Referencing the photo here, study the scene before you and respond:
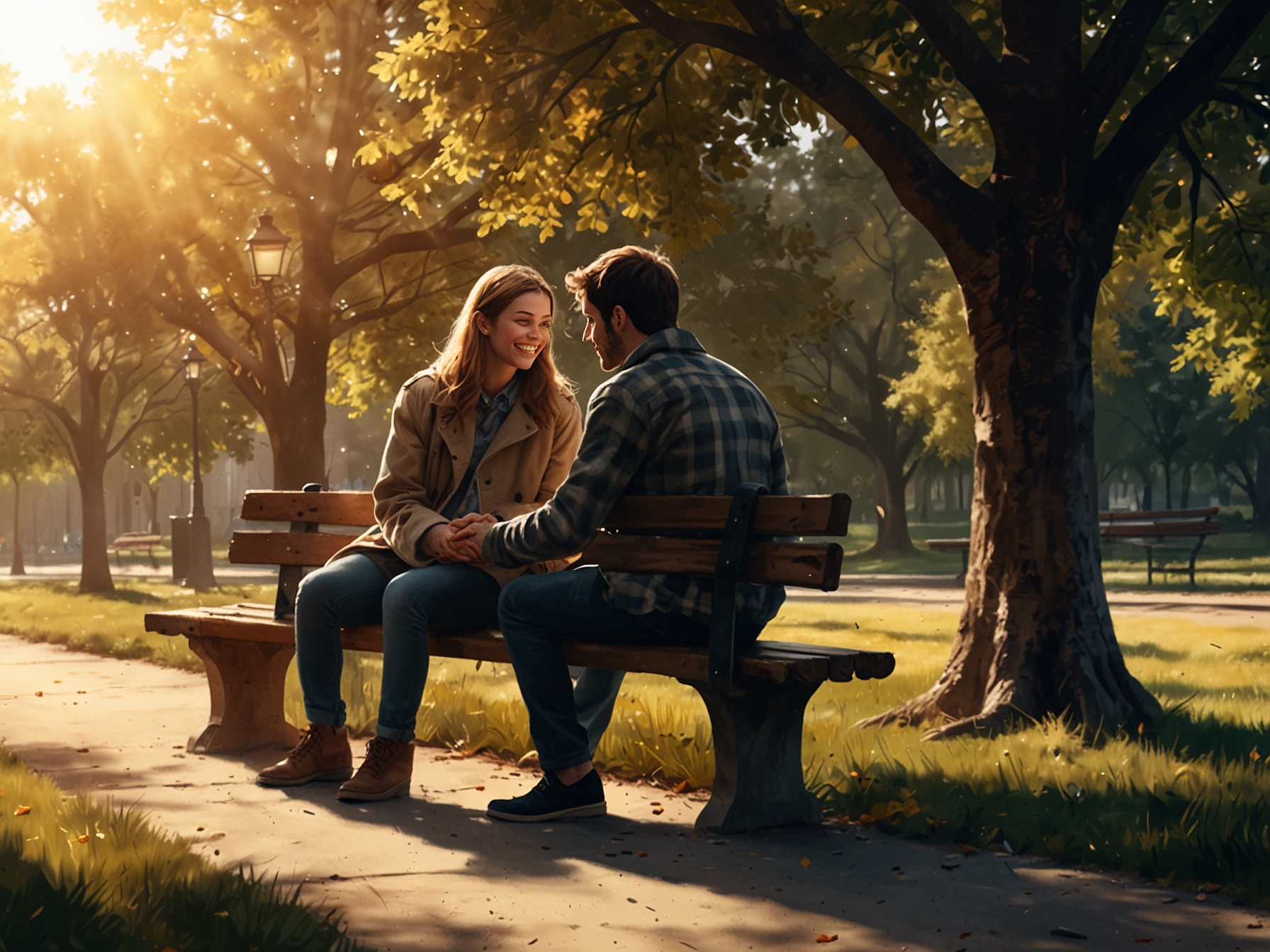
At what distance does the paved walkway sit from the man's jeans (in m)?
Result: 0.30

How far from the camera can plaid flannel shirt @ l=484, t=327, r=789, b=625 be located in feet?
14.5

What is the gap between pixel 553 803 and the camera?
15.3 feet

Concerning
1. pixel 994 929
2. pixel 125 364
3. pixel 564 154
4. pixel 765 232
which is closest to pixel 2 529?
pixel 125 364

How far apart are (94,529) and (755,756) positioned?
21.3 metres

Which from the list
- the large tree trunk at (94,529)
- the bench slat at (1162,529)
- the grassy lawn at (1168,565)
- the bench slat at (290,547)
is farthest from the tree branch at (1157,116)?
the large tree trunk at (94,529)

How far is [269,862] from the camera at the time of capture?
158 inches

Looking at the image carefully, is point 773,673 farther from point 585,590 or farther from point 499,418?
point 499,418

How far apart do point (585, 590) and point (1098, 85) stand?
3.65m

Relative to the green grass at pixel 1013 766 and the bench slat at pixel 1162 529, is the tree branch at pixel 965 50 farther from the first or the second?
the bench slat at pixel 1162 529

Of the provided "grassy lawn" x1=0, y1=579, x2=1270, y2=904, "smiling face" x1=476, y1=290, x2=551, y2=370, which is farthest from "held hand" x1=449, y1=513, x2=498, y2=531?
"grassy lawn" x1=0, y1=579, x2=1270, y2=904

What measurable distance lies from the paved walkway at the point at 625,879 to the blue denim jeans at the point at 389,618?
1.15 ft

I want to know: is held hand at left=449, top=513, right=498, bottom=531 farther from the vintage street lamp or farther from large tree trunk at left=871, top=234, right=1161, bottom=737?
the vintage street lamp

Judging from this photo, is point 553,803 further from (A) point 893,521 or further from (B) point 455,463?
(A) point 893,521

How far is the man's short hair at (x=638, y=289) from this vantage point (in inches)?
182
